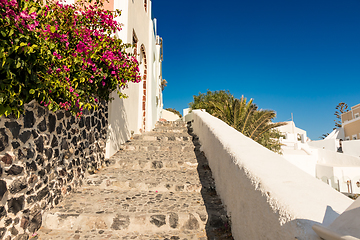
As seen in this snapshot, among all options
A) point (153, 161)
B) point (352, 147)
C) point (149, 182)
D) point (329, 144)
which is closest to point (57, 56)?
point (149, 182)

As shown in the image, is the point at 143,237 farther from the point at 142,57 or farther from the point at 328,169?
the point at 328,169

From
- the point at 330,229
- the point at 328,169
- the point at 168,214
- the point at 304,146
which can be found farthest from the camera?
the point at 304,146

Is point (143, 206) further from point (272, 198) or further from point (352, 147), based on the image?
point (352, 147)

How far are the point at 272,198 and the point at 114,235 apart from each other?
6.25ft

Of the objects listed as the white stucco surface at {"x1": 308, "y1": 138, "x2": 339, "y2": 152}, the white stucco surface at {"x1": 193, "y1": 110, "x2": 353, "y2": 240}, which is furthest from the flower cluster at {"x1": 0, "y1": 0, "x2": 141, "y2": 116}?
the white stucco surface at {"x1": 308, "y1": 138, "x2": 339, "y2": 152}

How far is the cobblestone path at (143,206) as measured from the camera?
2523mm

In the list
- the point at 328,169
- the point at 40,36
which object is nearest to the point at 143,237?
the point at 40,36

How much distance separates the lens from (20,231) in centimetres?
218

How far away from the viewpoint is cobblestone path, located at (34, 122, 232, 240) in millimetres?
2523

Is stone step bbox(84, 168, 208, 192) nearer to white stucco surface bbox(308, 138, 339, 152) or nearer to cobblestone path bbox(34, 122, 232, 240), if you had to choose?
cobblestone path bbox(34, 122, 232, 240)

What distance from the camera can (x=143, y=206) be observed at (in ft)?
9.49

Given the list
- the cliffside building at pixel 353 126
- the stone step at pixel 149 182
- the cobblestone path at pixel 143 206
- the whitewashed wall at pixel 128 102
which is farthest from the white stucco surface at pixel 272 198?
the cliffside building at pixel 353 126

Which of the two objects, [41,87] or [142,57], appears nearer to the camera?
[41,87]

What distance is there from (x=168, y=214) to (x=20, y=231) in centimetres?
159
